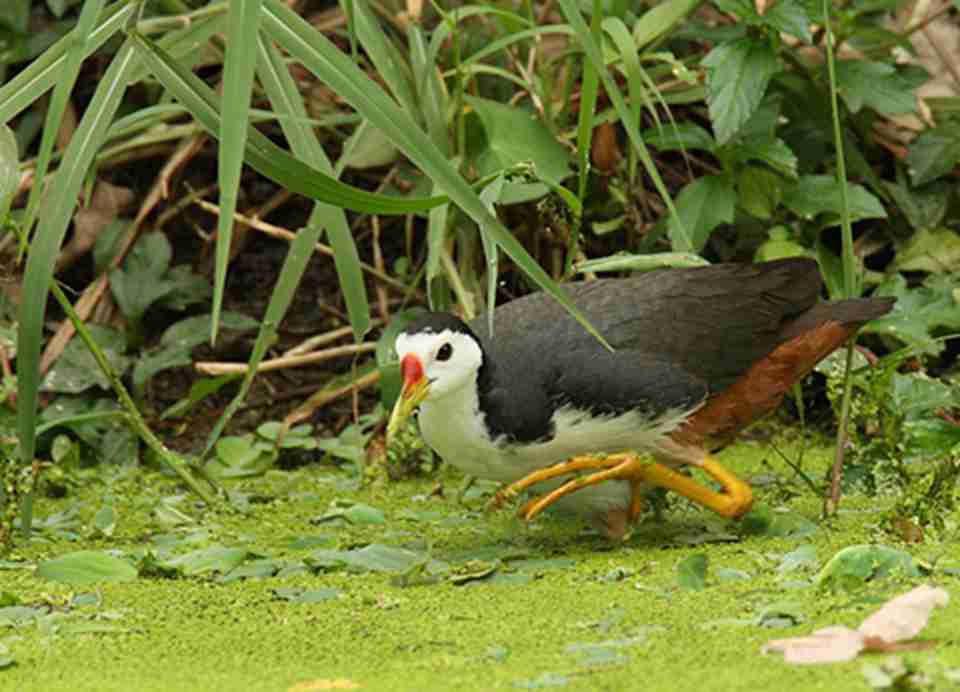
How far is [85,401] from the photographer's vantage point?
174 inches

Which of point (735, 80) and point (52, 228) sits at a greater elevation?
point (52, 228)

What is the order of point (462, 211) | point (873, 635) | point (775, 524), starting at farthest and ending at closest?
point (462, 211) → point (775, 524) → point (873, 635)

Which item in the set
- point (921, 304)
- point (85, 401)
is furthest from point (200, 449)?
point (921, 304)

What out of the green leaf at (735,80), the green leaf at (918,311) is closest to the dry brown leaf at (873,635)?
the green leaf at (918,311)

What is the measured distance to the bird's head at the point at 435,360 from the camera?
9.73 ft

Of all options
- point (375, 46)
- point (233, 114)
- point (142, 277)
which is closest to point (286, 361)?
point (142, 277)

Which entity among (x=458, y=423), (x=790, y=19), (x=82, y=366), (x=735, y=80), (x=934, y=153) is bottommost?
(x=82, y=366)

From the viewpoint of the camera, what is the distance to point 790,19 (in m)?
4.07

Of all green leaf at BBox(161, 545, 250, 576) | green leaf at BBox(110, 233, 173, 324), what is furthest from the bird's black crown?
green leaf at BBox(110, 233, 173, 324)

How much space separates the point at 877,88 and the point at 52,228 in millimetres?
2465

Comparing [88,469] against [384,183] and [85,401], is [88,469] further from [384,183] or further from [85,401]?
[384,183]

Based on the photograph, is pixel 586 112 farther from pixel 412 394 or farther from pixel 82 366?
pixel 82 366

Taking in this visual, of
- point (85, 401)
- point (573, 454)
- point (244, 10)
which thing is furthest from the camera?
point (85, 401)

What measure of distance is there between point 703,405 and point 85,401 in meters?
1.91
